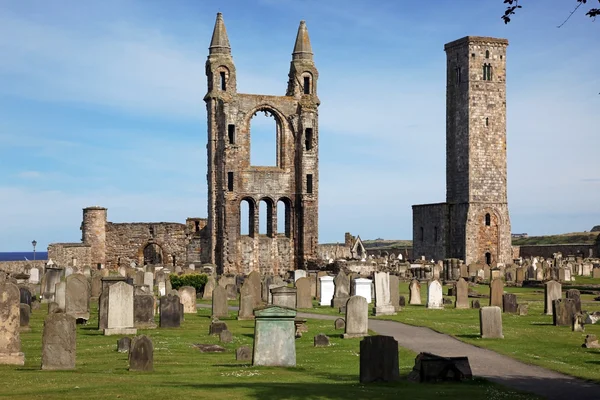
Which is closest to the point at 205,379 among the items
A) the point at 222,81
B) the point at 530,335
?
the point at 530,335

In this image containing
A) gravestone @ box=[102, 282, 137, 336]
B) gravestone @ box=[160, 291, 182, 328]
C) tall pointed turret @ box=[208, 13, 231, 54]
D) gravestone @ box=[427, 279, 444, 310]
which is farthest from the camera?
tall pointed turret @ box=[208, 13, 231, 54]

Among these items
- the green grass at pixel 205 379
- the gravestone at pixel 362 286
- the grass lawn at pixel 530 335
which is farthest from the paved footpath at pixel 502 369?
the gravestone at pixel 362 286

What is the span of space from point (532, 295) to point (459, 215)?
32.0 meters

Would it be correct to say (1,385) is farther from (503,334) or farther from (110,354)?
(503,334)

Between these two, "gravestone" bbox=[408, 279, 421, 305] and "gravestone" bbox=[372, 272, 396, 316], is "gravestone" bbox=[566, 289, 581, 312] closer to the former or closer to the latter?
"gravestone" bbox=[372, 272, 396, 316]

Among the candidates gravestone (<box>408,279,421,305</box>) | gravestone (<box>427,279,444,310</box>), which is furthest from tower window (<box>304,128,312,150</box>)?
gravestone (<box>427,279,444,310</box>)

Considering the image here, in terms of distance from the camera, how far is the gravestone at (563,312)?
2746 centimetres

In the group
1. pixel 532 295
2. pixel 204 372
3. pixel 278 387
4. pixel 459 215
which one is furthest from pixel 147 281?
pixel 459 215

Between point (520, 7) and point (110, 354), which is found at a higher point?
point (520, 7)

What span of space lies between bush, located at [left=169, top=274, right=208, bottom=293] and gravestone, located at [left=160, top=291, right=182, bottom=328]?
14.7 metres

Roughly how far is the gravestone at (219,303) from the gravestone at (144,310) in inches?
163

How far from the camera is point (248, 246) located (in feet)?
196

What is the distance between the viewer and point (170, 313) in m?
26.4

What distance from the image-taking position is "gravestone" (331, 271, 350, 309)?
35.2m
